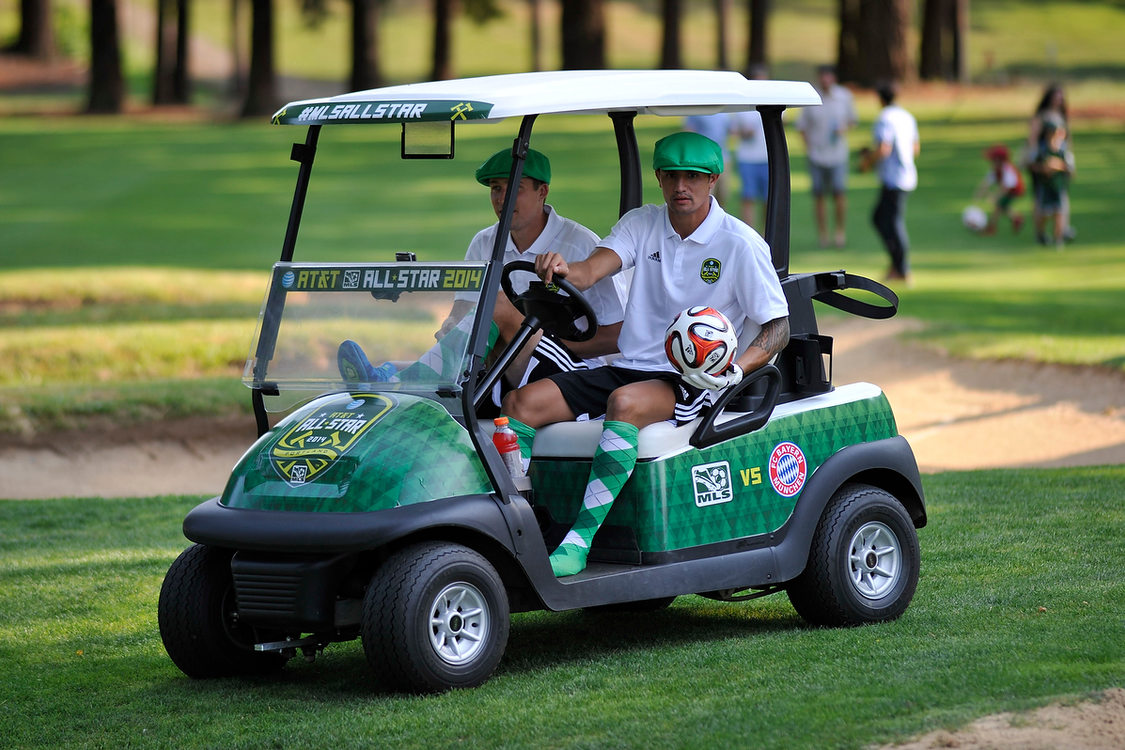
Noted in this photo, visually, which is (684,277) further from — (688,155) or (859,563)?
(859,563)

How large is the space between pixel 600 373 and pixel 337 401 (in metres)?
0.92

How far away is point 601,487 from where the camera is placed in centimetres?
507

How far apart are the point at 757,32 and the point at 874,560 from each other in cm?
3690

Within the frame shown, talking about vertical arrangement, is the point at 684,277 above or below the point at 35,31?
below

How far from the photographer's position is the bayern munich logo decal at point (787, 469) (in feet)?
17.8

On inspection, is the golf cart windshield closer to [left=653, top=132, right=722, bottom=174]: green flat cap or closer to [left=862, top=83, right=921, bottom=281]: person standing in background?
[left=653, top=132, right=722, bottom=174]: green flat cap

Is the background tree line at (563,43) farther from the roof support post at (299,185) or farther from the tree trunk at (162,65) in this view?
the roof support post at (299,185)

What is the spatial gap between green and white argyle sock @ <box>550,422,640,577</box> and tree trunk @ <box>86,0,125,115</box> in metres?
34.1

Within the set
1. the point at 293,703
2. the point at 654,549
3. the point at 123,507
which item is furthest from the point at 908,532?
the point at 123,507

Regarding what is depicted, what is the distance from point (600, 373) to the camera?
18.0 ft

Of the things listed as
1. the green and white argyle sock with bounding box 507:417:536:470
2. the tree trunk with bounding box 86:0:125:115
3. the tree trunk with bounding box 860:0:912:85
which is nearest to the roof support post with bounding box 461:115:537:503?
the green and white argyle sock with bounding box 507:417:536:470

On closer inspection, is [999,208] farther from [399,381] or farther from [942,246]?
[399,381]

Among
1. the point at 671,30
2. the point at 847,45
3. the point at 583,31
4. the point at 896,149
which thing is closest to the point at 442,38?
the point at 671,30

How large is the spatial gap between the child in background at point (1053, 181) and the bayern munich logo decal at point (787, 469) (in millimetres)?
12861
